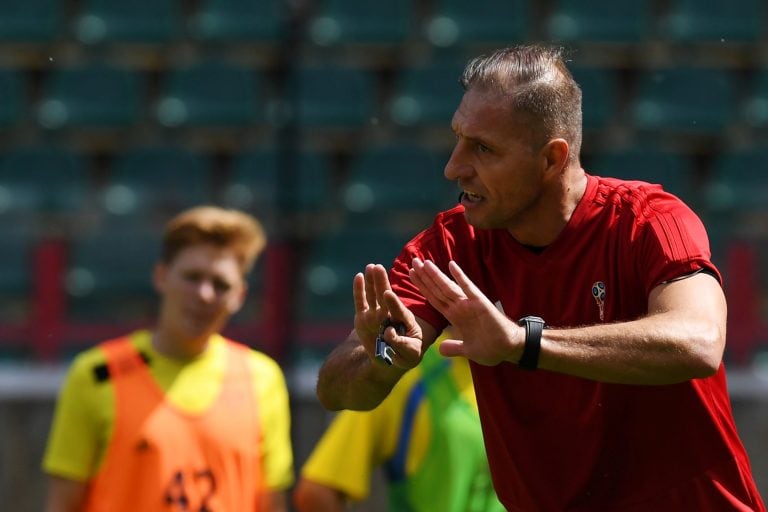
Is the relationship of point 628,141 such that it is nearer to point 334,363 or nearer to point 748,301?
point 748,301

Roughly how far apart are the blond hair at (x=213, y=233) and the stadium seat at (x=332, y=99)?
604 cm

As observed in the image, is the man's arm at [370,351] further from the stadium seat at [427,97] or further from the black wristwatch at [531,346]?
the stadium seat at [427,97]

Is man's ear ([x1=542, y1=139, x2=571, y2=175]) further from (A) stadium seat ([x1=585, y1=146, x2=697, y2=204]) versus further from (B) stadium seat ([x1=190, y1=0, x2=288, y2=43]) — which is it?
(B) stadium seat ([x1=190, y1=0, x2=288, y2=43])

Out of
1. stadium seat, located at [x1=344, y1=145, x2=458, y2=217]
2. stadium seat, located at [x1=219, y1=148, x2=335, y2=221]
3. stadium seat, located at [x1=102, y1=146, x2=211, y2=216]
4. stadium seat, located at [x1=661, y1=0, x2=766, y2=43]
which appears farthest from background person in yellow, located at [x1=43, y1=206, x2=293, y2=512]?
A: stadium seat, located at [x1=661, y1=0, x2=766, y2=43]

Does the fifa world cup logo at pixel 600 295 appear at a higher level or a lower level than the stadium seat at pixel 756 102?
higher

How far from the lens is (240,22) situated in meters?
11.8

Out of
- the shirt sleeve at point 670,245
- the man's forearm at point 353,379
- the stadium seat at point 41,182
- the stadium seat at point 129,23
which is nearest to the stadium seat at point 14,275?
the stadium seat at point 41,182

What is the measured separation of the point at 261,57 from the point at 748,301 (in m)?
5.36

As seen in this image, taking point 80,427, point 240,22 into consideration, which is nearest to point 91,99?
point 240,22

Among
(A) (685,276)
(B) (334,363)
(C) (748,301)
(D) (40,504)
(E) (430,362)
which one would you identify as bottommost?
(D) (40,504)

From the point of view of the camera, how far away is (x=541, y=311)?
3.22 meters

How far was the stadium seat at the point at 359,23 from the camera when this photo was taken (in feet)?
38.4

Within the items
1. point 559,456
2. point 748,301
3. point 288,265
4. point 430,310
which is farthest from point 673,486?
point 748,301

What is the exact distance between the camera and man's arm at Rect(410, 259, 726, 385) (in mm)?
2740
